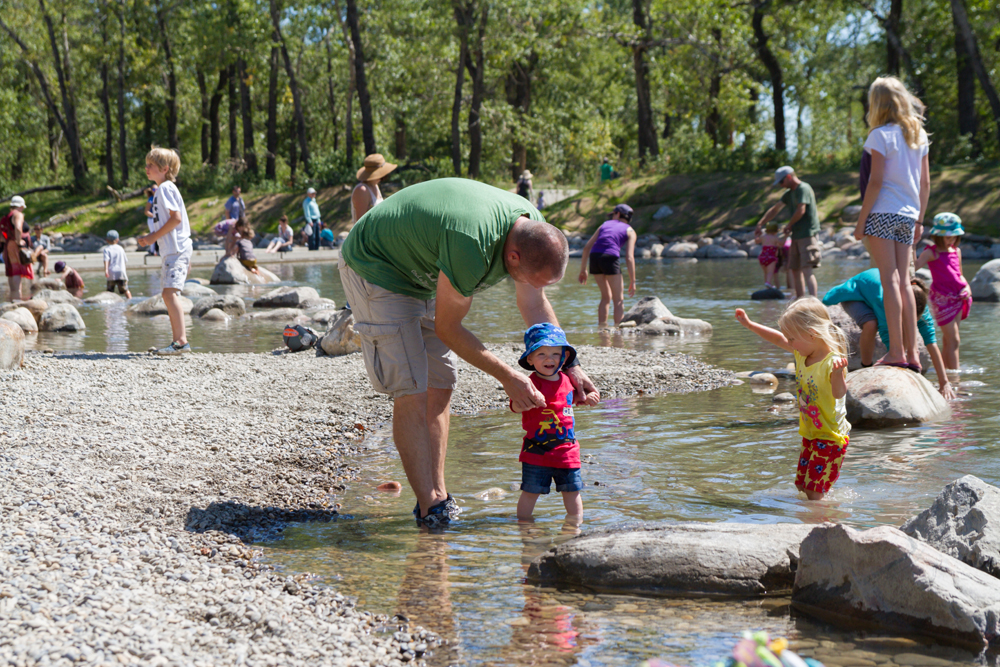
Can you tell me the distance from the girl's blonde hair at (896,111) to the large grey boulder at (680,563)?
4158 millimetres

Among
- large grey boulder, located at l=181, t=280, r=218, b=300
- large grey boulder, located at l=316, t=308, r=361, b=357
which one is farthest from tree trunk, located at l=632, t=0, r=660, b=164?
large grey boulder, located at l=316, t=308, r=361, b=357

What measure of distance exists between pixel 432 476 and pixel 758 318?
9582mm

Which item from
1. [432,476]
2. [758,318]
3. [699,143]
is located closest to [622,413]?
[432,476]

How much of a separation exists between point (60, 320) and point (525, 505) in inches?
→ 409

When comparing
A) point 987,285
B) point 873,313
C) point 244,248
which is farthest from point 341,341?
point 244,248

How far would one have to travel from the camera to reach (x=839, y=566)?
3715 mm

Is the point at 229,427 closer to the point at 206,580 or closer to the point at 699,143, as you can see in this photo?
the point at 206,580

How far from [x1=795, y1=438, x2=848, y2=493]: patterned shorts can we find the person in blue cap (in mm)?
1399

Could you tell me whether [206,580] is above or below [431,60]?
below

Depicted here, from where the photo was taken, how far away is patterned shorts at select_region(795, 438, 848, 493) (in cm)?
522

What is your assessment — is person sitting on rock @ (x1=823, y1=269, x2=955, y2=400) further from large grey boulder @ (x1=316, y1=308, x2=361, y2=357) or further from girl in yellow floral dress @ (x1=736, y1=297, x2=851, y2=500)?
large grey boulder @ (x1=316, y1=308, x2=361, y2=357)

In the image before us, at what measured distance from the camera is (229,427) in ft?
21.1

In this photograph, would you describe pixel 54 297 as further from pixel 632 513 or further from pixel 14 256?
pixel 632 513

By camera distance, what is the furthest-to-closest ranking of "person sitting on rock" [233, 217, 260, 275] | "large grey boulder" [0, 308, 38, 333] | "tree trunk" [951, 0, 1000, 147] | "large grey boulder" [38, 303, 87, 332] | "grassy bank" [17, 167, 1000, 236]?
"tree trunk" [951, 0, 1000, 147] < "grassy bank" [17, 167, 1000, 236] < "person sitting on rock" [233, 217, 260, 275] < "large grey boulder" [38, 303, 87, 332] < "large grey boulder" [0, 308, 38, 333]
